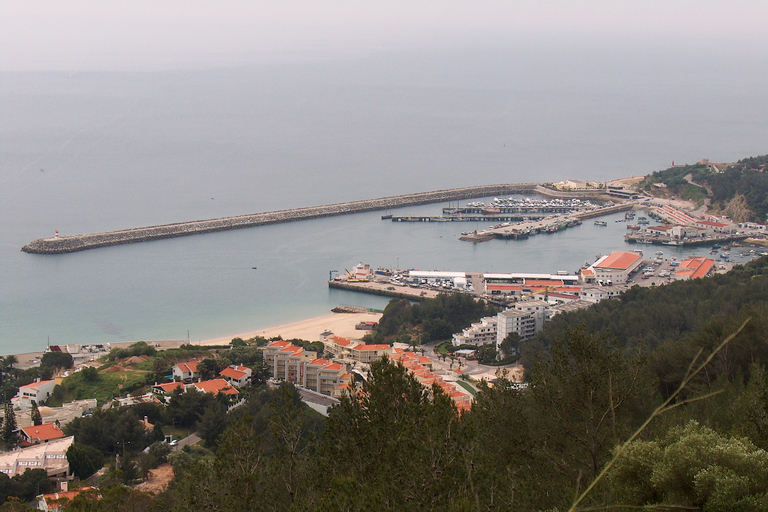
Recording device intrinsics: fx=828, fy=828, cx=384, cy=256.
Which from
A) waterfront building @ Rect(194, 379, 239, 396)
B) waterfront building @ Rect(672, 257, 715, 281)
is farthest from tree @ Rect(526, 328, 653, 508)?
waterfront building @ Rect(672, 257, 715, 281)

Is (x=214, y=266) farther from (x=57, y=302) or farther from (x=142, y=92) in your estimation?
(x=142, y=92)

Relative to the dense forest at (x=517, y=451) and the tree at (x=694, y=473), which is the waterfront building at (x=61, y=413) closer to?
the dense forest at (x=517, y=451)

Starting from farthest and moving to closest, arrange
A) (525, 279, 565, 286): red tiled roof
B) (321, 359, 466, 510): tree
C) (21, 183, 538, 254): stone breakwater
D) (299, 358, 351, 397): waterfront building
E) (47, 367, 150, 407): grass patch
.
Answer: (21, 183, 538, 254): stone breakwater, (525, 279, 565, 286): red tiled roof, (299, 358, 351, 397): waterfront building, (47, 367, 150, 407): grass patch, (321, 359, 466, 510): tree

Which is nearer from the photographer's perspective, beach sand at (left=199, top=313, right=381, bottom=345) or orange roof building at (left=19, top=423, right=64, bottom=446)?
orange roof building at (left=19, top=423, right=64, bottom=446)

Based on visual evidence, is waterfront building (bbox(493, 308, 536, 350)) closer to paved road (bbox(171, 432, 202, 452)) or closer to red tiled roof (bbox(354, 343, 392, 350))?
red tiled roof (bbox(354, 343, 392, 350))

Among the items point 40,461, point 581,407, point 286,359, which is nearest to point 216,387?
point 286,359
